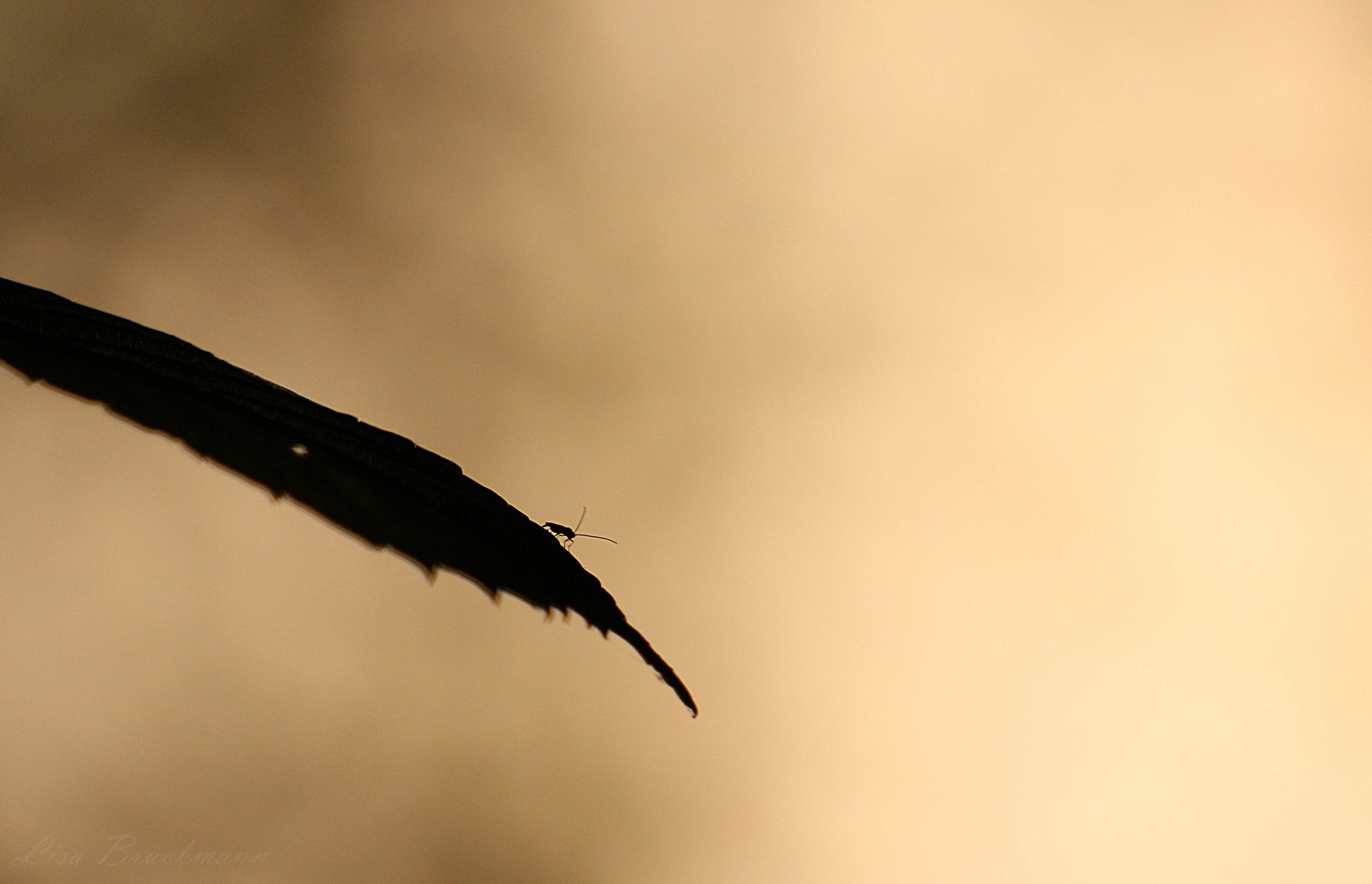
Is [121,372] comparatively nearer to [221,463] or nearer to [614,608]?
[221,463]

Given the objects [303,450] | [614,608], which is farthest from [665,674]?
[303,450]

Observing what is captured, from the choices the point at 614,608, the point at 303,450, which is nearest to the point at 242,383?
the point at 303,450

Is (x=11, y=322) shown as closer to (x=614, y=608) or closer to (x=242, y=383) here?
(x=242, y=383)

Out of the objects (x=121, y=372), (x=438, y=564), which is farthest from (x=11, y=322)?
(x=438, y=564)

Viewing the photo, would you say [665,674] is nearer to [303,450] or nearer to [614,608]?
[614,608]
